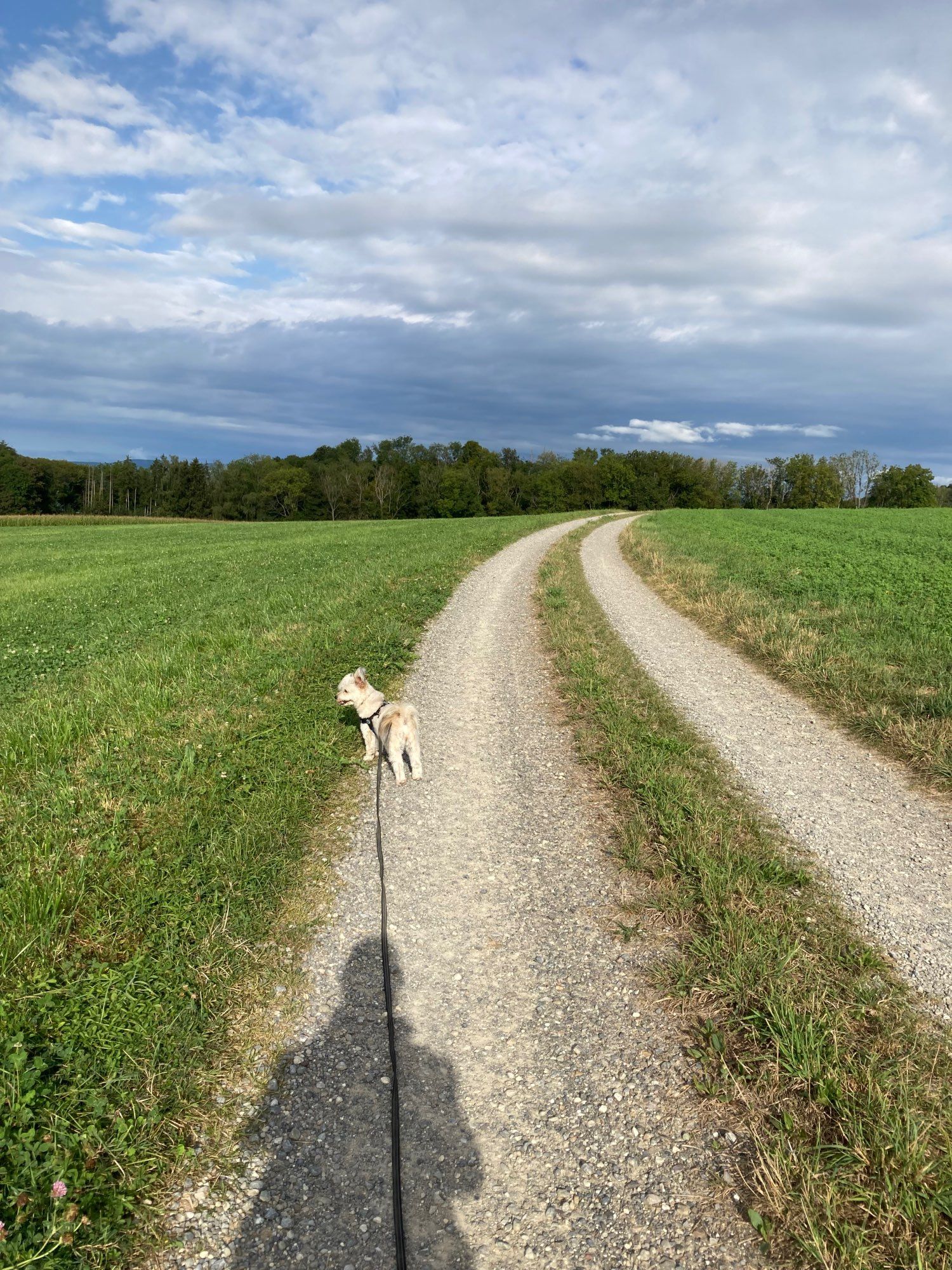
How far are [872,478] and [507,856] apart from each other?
136629 millimetres

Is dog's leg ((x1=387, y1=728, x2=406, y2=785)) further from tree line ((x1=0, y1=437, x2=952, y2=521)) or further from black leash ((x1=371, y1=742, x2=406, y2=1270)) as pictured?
tree line ((x1=0, y1=437, x2=952, y2=521))

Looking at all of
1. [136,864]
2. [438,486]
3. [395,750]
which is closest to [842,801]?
[395,750]

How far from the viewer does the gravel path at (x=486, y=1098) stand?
109 inches

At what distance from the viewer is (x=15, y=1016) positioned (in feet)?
11.0

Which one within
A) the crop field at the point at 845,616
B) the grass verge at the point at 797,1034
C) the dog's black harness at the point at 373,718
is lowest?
the grass verge at the point at 797,1034

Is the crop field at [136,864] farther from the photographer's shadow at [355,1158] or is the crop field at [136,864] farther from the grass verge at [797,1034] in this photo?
the grass verge at [797,1034]

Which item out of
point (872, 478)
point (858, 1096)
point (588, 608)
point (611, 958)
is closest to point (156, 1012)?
point (611, 958)

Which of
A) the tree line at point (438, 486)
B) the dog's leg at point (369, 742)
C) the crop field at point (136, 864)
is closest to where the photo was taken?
the crop field at point (136, 864)

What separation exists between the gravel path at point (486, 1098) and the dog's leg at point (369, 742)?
1.50 metres

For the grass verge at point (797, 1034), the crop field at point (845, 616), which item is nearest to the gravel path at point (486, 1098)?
the grass verge at point (797, 1034)

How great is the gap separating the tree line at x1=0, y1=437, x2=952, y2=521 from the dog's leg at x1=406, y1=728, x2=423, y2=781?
9668 centimetres

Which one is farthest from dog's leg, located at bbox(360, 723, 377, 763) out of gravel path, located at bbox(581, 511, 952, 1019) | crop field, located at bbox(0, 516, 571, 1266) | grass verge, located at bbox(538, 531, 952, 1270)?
gravel path, located at bbox(581, 511, 952, 1019)

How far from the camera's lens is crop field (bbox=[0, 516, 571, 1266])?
9.41 feet

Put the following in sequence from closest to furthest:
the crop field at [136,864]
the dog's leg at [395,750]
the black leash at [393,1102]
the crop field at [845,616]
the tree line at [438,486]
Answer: the black leash at [393,1102], the crop field at [136,864], the dog's leg at [395,750], the crop field at [845,616], the tree line at [438,486]
